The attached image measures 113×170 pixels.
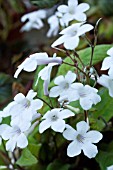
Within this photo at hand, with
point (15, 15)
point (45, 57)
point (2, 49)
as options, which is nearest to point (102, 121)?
point (45, 57)

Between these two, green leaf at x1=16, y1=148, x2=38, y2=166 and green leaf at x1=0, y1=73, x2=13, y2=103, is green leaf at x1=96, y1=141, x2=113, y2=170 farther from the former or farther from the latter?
green leaf at x1=0, y1=73, x2=13, y2=103

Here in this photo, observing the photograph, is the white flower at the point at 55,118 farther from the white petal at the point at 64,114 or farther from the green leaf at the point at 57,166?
the green leaf at the point at 57,166

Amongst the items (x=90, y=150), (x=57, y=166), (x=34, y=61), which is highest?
(x=34, y=61)

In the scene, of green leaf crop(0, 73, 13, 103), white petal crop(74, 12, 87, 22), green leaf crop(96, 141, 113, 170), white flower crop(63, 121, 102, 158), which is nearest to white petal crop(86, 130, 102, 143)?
white flower crop(63, 121, 102, 158)

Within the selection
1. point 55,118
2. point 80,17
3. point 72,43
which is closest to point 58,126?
point 55,118

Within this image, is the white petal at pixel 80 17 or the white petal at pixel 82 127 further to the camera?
the white petal at pixel 80 17

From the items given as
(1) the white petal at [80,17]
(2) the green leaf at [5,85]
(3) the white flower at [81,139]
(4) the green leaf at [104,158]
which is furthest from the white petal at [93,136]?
(2) the green leaf at [5,85]

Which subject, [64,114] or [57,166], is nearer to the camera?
[64,114]

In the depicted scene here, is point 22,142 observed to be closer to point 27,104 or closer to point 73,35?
point 27,104
